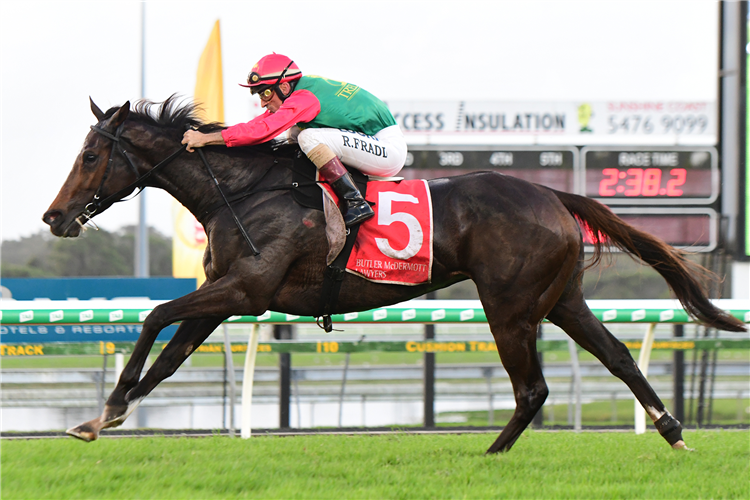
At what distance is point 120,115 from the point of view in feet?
11.2

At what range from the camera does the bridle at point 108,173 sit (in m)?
3.39

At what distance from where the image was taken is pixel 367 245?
3.31 meters

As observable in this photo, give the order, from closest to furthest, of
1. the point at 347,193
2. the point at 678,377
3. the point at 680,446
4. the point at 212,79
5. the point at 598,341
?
the point at 347,193 < the point at 680,446 < the point at 598,341 < the point at 678,377 < the point at 212,79

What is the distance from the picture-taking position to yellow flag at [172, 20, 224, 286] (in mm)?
8695

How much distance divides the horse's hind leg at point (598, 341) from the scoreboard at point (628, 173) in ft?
12.1

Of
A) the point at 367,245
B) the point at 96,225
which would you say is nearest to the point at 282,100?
the point at 367,245

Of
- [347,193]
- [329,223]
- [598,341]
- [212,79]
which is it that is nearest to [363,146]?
[347,193]

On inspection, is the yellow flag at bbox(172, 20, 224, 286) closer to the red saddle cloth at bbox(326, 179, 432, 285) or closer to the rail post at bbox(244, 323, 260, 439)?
the rail post at bbox(244, 323, 260, 439)

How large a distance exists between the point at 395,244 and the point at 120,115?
147 centimetres

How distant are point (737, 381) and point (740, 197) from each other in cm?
600

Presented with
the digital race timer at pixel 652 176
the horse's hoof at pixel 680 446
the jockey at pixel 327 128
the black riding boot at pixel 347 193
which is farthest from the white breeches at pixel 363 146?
the digital race timer at pixel 652 176

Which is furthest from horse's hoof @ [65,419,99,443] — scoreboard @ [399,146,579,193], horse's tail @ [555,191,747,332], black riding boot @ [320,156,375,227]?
scoreboard @ [399,146,579,193]

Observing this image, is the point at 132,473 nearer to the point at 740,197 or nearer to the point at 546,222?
the point at 546,222

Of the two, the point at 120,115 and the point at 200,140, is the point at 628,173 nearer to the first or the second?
the point at 200,140
